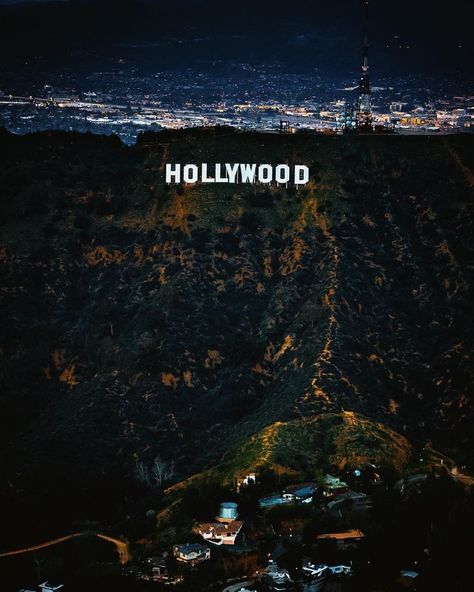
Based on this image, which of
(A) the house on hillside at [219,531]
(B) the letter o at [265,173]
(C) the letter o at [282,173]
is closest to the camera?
(A) the house on hillside at [219,531]

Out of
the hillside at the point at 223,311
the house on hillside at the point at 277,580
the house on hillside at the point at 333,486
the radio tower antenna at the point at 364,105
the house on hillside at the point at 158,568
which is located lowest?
the house on hillside at the point at 158,568

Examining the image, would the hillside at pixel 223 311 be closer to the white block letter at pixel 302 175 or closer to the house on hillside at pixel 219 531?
the white block letter at pixel 302 175


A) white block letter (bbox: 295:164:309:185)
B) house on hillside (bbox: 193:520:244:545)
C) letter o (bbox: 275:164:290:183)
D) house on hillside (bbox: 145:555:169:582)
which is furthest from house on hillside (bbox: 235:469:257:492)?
letter o (bbox: 275:164:290:183)

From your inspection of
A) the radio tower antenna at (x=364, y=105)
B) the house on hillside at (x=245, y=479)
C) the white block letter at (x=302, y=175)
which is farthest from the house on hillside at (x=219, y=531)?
the radio tower antenna at (x=364, y=105)

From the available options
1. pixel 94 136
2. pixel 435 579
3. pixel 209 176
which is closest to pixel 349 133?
pixel 209 176

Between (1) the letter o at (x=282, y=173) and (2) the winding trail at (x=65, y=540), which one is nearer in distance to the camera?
(2) the winding trail at (x=65, y=540)

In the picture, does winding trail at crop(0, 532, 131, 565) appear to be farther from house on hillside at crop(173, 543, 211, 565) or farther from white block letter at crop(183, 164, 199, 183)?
white block letter at crop(183, 164, 199, 183)
